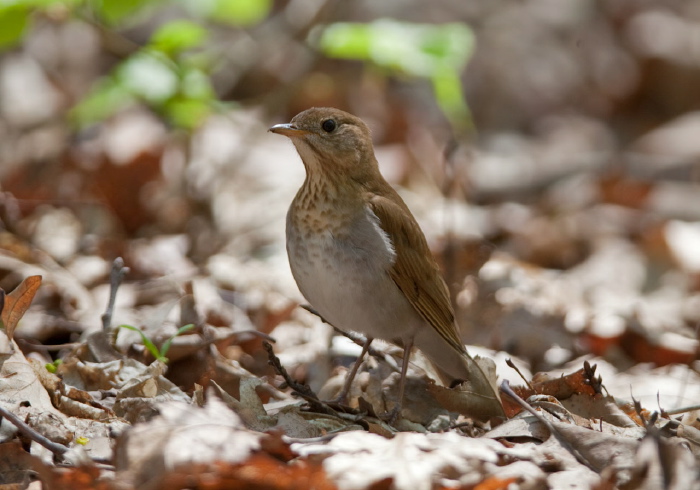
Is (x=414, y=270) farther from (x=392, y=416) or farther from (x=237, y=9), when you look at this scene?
(x=237, y=9)

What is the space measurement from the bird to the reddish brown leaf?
1.14m

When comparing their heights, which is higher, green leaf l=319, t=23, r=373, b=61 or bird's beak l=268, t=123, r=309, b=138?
green leaf l=319, t=23, r=373, b=61

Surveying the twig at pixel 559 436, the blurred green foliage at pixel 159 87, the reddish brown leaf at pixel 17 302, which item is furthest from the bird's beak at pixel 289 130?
the blurred green foliage at pixel 159 87

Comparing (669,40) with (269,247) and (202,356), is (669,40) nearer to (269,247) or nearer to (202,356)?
(269,247)

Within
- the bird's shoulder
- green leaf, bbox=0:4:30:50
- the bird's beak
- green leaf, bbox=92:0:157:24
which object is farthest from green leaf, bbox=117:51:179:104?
the bird's shoulder

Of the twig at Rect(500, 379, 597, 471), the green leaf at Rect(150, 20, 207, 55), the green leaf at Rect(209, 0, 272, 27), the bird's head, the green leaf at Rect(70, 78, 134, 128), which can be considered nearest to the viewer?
the twig at Rect(500, 379, 597, 471)

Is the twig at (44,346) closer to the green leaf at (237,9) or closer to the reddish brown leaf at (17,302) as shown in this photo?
the reddish brown leaf at (17,302)

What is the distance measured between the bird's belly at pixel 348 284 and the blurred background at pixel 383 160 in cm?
89

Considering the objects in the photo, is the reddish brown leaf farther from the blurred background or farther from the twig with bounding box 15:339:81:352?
the blurred background

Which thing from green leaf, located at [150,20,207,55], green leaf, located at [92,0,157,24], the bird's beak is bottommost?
the bird's beak

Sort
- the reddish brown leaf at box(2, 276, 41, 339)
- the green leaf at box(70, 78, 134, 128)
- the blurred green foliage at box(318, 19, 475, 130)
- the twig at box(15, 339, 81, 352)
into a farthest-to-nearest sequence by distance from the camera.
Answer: the green leaf at box(70, 78, 134, 128) → the blurred green foliage at box(318, 19, 475, 130) → the twig at box(15, 339, 81, 352) → the reddish brown leaf at box(2, 276, 41, 339)

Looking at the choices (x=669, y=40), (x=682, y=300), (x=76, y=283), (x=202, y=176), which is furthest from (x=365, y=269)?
(x=669, y=40)

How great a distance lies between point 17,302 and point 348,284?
54.5 inches

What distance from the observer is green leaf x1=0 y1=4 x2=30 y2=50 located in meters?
5.48
